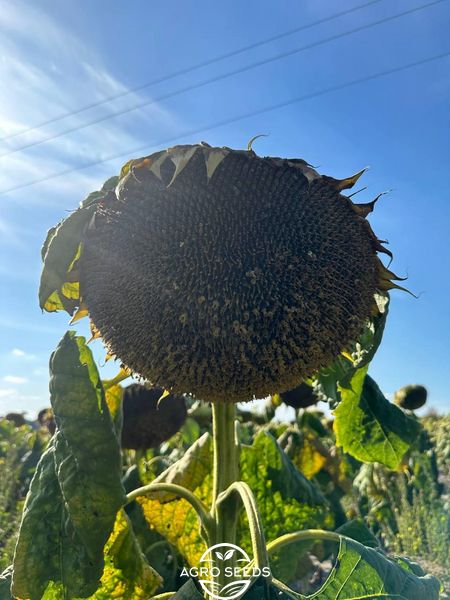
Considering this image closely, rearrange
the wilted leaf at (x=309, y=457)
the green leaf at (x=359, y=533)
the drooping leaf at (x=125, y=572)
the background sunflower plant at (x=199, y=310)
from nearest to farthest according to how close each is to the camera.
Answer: the background sunflower plant at (x=199, y=310), the drooping leaf at (x=125, y=572), the green leaf at (x=359, y=533), the wilted leaf at (x=309, y=457)

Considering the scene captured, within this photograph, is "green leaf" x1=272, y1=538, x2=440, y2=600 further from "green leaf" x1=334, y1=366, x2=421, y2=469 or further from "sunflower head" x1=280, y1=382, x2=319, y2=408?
"sunflower head" x1=280, y1=382, x2=319, y2=408

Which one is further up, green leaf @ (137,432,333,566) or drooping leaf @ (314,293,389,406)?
drooping leaf @ (314,293,389,406)

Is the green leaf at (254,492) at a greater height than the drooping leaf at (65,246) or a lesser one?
lesser

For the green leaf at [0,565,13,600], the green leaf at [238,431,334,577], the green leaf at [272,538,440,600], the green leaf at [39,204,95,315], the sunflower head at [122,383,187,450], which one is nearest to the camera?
the green leaf at [272,538,440,600]

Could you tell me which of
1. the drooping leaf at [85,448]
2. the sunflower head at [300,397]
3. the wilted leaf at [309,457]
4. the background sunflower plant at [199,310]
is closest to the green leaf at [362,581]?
the background sunflower plant at [199,310]

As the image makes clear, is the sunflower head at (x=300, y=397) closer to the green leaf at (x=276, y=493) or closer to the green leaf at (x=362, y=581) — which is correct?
the green leaf at (x=276, y=493)

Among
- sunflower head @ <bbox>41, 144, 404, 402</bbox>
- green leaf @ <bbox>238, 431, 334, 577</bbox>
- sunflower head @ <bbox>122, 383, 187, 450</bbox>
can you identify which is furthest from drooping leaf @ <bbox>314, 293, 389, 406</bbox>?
Answer: sunflower head @ <bbox>122, 383, 187, 450</bbox>
